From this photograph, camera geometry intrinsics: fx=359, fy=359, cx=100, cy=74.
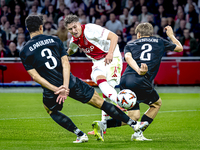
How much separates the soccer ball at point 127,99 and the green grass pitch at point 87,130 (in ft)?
1.82

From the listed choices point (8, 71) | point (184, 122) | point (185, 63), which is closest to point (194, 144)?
point (184, 122)

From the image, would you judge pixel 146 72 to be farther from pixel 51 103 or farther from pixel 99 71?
pixel 51 103

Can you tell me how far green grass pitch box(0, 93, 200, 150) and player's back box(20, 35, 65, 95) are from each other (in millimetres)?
1005

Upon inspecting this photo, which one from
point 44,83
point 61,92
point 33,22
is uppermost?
point 33,22

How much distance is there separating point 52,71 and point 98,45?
1769 mm

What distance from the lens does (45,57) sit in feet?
16.3

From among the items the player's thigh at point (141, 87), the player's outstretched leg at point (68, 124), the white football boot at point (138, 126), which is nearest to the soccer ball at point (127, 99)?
the player's thigh at point (141, 87)

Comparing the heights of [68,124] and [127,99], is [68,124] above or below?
below

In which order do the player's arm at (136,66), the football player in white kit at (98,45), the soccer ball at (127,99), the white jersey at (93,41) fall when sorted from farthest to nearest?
the white jersey at (93,41) → the football player in white kit at (98,45) → the soccer ball at (127,99) → the player's arm at (136,66)

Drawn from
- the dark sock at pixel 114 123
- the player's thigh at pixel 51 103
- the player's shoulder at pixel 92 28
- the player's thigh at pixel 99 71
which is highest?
the player's shoulder at pixel 92 28

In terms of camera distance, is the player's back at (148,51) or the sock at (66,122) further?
the player's back at (148,51)

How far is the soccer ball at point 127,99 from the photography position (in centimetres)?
529

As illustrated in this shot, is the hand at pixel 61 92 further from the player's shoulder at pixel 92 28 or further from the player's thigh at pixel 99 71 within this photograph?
the player's shoulder at pixel 92 28

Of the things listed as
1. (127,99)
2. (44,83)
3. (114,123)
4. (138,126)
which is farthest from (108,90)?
(44,83)
